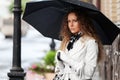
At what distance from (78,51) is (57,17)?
909mm

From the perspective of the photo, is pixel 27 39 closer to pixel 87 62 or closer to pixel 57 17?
pixel 57 17

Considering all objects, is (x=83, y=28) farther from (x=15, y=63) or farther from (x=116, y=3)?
(x=116, y=3)

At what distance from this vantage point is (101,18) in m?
6.00

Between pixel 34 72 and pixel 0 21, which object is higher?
pixel 0 21

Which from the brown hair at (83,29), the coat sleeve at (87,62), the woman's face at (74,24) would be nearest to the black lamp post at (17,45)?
the brown hair at (83,29)

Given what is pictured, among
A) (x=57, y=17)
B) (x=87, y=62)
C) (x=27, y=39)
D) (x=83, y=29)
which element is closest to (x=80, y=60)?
(x=87, y=62)

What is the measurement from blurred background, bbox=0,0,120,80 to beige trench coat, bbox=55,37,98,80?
4.45 metres

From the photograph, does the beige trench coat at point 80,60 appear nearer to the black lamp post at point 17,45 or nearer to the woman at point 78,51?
the woman at point 78,51

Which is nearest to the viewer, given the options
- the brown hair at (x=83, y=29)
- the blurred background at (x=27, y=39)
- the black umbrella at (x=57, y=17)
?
the brown hair at (x=83, y=29)

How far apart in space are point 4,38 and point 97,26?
146 feet

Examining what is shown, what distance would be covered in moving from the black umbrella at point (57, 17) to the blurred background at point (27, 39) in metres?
3.52

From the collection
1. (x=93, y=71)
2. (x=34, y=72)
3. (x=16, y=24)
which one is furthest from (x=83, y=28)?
(x=34, y=72)

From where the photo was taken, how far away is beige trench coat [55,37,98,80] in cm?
541

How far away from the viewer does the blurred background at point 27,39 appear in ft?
41.0
